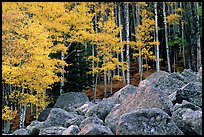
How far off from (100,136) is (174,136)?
55.3 inches

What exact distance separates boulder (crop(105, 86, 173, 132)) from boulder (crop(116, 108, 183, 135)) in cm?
145

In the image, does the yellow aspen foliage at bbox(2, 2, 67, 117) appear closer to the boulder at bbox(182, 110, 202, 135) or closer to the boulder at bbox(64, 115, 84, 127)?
the boulder at bbox(64, 115, 84, 127)

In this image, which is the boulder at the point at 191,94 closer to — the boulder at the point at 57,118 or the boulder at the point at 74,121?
the boulder at the point at 74,121

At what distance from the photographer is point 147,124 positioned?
6480mm

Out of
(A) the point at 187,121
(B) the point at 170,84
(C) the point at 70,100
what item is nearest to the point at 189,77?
(B) the point at 170,84

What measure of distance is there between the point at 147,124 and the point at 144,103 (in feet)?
6.15

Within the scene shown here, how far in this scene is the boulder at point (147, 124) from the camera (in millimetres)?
6426

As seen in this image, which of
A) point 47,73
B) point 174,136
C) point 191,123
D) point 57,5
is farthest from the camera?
point 57,5

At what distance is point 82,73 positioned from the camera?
68.8ft

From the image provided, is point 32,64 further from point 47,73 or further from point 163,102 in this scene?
point 163,102

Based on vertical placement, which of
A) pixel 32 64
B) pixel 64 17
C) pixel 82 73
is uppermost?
pixel 64 17

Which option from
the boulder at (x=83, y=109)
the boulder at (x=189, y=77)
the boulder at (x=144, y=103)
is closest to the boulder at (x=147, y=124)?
the boulder at (x=144, y=103)

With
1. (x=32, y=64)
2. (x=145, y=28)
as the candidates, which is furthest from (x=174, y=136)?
(x=145, y=28)

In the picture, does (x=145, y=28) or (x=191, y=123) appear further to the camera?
(x=145, y=28)
